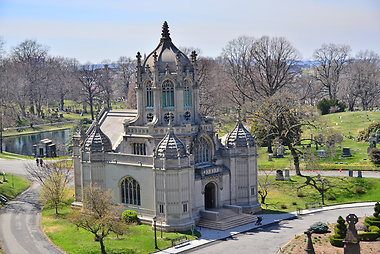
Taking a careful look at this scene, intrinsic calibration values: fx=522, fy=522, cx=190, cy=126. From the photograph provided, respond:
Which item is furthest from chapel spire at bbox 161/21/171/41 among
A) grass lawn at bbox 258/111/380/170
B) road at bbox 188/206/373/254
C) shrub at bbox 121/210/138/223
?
grass lawn at bbox 258/111/380/170

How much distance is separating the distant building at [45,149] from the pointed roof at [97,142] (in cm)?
3543

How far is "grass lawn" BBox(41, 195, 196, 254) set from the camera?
4009cm

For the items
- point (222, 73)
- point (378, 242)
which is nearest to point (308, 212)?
point (378, 242)

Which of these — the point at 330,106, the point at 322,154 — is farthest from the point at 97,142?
the point at 330,106

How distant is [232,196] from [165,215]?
8632 mm

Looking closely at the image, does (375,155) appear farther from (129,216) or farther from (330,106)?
(330,106)

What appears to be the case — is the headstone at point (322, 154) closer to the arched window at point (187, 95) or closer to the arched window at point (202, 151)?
the arched window at point (202, 151)

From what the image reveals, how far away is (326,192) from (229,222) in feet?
49.6

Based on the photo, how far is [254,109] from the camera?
Result: 7606 cm

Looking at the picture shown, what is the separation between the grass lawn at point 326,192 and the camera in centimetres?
5369

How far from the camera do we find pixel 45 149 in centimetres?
8300

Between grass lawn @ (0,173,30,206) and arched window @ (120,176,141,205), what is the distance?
51.9 ft

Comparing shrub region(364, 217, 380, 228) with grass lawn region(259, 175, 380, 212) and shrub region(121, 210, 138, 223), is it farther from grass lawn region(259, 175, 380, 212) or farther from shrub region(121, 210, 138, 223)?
shrub region(121, 210, 138, 223)

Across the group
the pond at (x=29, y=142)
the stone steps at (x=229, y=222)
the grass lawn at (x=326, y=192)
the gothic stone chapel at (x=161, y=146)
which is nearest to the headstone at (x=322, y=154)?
the grass lawn at (x=326, y=192)
